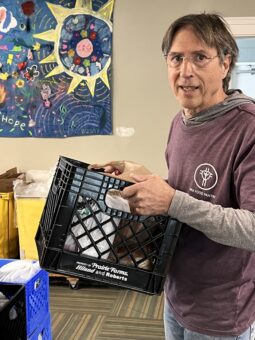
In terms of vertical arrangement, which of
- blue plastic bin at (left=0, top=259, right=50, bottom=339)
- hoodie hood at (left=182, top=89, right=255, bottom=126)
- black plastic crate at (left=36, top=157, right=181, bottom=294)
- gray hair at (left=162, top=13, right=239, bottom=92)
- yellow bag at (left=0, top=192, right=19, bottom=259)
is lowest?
yellow bag at (left=0, top=192, right=19, bottom=259)

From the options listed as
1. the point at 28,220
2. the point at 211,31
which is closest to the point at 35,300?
the point at 211,31

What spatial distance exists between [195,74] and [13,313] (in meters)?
1.07

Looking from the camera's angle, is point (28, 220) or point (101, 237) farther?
point (28, 220)

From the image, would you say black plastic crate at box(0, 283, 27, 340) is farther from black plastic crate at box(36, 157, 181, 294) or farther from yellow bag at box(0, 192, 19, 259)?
yellow bag at box(0, 192, 19, 259)

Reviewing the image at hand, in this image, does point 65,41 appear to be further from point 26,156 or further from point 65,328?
point 65,328

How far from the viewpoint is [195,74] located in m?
1.16

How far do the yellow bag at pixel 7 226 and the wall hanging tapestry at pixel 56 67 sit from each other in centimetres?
67

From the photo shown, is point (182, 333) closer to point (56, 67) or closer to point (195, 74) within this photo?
point (195, 74)

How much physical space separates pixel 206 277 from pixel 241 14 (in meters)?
2.98

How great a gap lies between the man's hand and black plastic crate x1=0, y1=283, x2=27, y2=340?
0.65m

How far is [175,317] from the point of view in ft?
4.17

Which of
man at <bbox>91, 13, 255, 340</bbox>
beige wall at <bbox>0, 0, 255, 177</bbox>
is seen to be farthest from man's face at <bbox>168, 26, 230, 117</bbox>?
beige wall at <bbox>0, 0, 255, 177</bbox>

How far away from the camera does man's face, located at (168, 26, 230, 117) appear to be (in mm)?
1153

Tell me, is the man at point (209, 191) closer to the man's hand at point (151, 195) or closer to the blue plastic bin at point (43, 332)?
the man's hand at point (151, 195)
